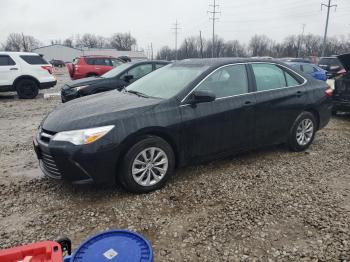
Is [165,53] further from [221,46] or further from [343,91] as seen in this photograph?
[343,91]

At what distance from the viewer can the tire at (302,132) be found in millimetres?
5191

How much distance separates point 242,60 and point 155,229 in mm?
2867

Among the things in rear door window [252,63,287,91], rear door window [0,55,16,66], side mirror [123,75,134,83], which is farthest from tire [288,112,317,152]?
rear door window [0,55,16,66]

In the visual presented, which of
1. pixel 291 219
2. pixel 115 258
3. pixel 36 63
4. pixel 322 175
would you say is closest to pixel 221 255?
pixel 291 219

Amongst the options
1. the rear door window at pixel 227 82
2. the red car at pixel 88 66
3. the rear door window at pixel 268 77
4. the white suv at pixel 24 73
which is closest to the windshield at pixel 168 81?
the rear door window at pixel 227 82

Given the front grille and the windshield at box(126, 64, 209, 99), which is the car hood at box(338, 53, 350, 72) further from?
the front grille

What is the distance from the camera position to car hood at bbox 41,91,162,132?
11.4ft

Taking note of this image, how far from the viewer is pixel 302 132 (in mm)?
5332

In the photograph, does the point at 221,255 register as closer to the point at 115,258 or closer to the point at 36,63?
the point at 115,258

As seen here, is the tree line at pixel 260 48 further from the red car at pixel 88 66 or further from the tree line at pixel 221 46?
the red car at pixel 88 66

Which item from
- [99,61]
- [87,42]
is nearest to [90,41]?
[87,42]

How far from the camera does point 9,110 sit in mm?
9758

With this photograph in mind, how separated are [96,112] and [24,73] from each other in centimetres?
986

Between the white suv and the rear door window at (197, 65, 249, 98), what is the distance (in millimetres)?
10010
